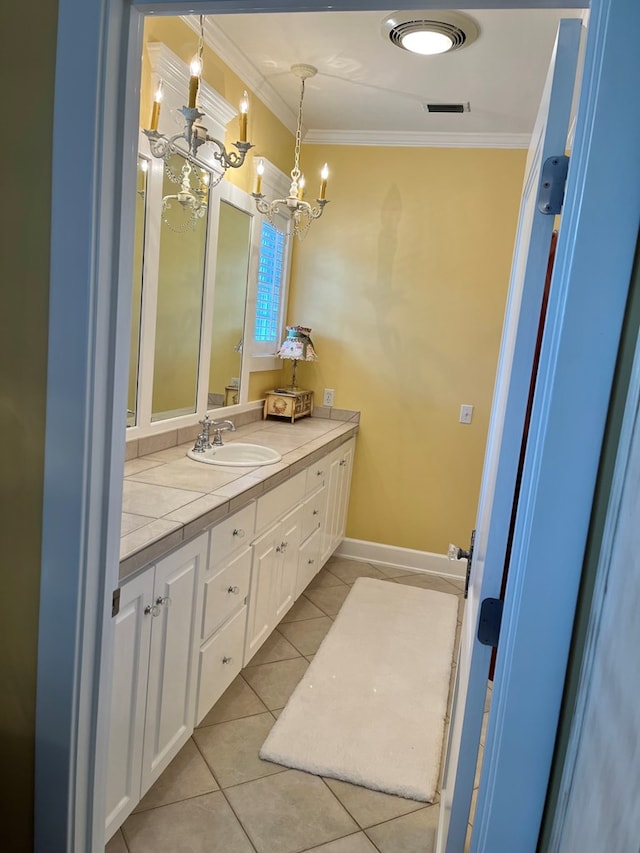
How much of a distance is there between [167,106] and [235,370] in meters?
1.41

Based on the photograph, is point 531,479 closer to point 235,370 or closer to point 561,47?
point 561,47

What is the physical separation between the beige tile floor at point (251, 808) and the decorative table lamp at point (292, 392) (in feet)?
5.82

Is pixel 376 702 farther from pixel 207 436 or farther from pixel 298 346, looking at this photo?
pixel 298 346

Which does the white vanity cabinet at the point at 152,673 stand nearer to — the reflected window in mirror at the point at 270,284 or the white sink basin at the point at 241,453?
the white sink basin at the point at 241,453

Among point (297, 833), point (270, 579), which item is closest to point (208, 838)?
point (297, 833)

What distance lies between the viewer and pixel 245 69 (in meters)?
2.99

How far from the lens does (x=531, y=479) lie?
2.72 ft

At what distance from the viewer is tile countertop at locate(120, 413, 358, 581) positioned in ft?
5.35

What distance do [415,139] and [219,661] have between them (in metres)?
3.19

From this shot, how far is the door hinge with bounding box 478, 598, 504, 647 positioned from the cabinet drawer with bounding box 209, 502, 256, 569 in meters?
1.15

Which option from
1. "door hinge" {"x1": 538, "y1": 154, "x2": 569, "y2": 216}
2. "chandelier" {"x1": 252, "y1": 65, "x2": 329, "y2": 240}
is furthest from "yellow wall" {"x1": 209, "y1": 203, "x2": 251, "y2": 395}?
"door hinge" {"x1": 538, "y1": 154, "x2": 569, "y2": 216}

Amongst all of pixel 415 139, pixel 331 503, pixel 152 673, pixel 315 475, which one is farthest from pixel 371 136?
pixel 152 673

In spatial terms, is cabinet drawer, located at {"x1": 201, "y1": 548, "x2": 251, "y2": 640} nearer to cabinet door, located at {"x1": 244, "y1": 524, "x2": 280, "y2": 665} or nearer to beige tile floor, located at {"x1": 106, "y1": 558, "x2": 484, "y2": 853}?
cabinet door, located at {"x1": 244, "y1": 524, "x2": 280, "y2": 665}

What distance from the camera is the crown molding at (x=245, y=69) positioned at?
261 centimetres
